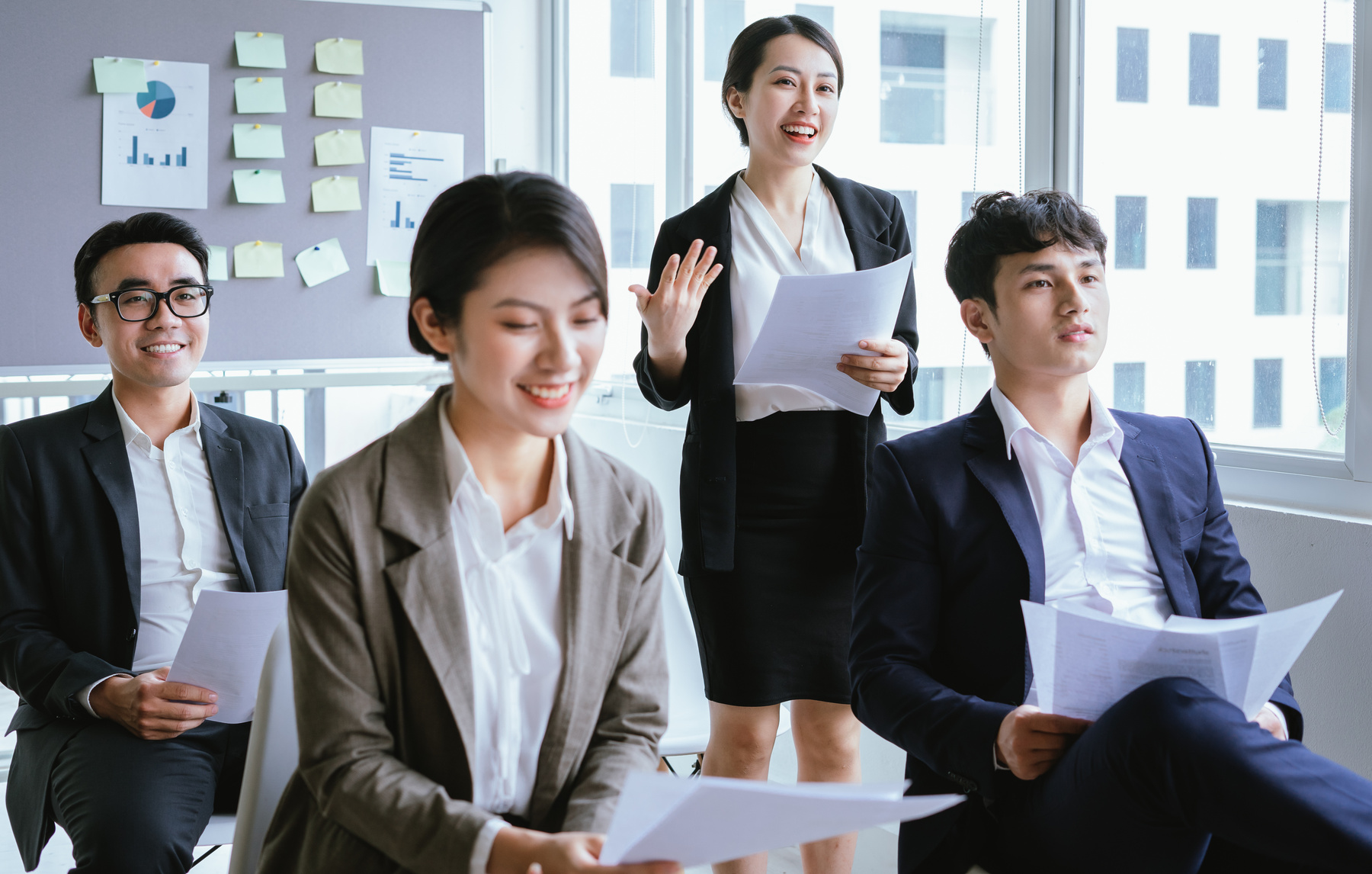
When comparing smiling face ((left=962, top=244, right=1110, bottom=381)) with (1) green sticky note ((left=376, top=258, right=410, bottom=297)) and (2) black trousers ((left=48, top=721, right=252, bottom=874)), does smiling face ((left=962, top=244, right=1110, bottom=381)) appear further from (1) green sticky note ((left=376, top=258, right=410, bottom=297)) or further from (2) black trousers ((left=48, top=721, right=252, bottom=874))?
(1) green sticky note ((left=376, top=258, right=410, bottom=297))

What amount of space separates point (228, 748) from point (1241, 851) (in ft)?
4.51

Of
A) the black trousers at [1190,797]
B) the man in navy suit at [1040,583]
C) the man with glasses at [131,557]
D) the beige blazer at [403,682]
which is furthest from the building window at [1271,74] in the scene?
the man with glasses at [131,557]

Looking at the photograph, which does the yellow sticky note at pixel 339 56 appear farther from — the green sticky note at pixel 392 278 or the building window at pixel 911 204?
the building window at pixel 911 204

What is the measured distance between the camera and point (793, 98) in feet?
6.08

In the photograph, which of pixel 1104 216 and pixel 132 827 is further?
pixel 1104 216

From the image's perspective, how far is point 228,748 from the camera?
1656 millimetres

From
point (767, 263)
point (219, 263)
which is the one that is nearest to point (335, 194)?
point (219, 263)

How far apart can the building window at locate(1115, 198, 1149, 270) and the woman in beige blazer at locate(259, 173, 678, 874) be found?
133 centimetres

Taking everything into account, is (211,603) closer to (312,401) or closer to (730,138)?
(312,401)

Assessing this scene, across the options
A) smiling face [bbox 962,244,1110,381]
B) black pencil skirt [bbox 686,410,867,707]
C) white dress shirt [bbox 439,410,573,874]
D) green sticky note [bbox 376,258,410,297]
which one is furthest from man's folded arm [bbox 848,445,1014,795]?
green sticky note [bbox 376,258,410,297]

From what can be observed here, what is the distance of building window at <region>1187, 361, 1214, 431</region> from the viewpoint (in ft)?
6.46

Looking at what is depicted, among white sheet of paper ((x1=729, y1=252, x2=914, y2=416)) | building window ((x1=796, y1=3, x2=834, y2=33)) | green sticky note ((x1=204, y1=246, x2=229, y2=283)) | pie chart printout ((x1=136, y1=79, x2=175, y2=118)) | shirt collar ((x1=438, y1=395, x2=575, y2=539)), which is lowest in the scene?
shirt collar ((x1=438, y1=395, x2=575, y2=539))


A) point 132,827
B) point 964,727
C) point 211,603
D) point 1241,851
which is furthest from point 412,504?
point 1241,851

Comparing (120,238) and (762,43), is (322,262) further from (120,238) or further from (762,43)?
(762,43)
